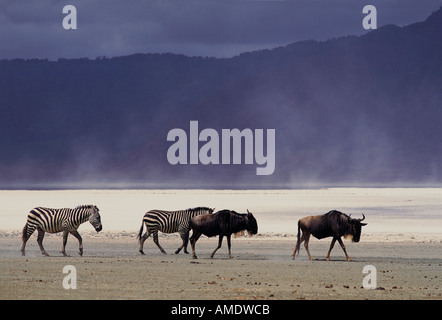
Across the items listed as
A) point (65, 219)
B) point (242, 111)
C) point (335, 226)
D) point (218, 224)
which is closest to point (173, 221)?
point (218, 224)

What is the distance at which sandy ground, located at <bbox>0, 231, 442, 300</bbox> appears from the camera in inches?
591

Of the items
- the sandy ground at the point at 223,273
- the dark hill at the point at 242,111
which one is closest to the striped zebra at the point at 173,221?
the sandy ground at the point at 223,273

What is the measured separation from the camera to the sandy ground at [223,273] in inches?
591

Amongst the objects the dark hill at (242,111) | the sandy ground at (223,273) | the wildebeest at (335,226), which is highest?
the dark hill at (242,111)

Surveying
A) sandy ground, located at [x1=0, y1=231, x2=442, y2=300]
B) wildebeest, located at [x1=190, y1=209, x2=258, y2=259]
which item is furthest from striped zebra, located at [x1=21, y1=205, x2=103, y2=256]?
wildebeest, located at [x1=190, y1=209, x2=258, y2=259]

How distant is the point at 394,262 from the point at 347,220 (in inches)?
65.9

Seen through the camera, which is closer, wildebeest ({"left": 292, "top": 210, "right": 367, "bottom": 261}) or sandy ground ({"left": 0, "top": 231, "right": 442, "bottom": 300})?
sandy ground ({"left": 0, "top": 231, "right": 442, "bottom": 300})

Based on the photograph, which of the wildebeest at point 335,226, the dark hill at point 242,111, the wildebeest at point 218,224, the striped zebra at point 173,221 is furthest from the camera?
the dark hill at point 242,111

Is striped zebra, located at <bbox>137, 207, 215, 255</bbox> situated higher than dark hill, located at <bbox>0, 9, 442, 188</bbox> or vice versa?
dark hill, located at <bbox>0, 9, 442, 188</bbox>

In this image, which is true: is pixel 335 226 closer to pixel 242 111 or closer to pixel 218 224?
pixel 218 224

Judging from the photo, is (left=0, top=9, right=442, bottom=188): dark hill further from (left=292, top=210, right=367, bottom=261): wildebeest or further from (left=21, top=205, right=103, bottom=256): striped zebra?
(left=292, top=210, right=367, bottom=261): wildebeest

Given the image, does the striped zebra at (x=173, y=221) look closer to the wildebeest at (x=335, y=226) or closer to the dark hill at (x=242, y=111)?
the wildebeest at (x=335, y=226)

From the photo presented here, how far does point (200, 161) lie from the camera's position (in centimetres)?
10162

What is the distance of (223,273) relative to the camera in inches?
729
